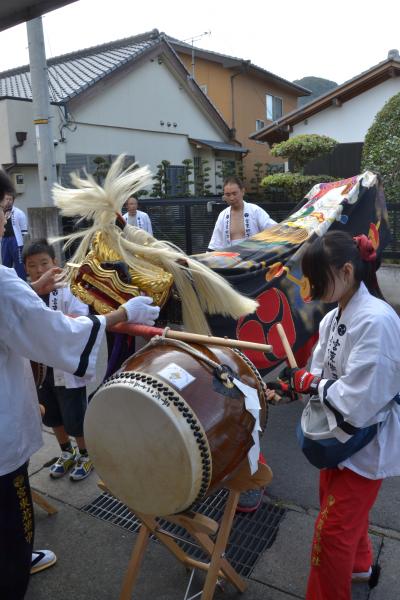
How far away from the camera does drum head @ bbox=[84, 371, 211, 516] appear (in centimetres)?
152

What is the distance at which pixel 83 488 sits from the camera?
3.06 meters

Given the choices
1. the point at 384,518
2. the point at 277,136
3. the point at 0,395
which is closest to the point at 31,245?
the point at 0,395

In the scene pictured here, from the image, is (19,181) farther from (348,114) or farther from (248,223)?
(348,114)

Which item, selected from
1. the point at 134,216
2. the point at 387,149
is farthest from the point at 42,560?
the point at 387,149

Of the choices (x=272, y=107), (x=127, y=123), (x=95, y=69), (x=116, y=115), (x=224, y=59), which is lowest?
(x=127, y=123)

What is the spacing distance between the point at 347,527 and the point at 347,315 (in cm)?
76

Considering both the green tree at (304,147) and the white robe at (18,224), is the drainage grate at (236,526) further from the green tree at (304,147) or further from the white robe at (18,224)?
the green tree at (304,147)

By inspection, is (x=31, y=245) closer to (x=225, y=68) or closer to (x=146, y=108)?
(x=146, y=108)

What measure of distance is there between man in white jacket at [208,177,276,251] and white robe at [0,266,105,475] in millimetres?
3168

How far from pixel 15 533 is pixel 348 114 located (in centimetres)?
1306

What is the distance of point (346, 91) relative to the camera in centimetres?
1223

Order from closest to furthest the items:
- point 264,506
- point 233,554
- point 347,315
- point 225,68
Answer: point 347,315 → point 233,554 → point 264,506 → point 225,68

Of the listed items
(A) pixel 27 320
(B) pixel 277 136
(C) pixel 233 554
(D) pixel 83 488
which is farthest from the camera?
(B) pixel 277 136

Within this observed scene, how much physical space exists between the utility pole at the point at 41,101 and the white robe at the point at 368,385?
→ 630 cm
